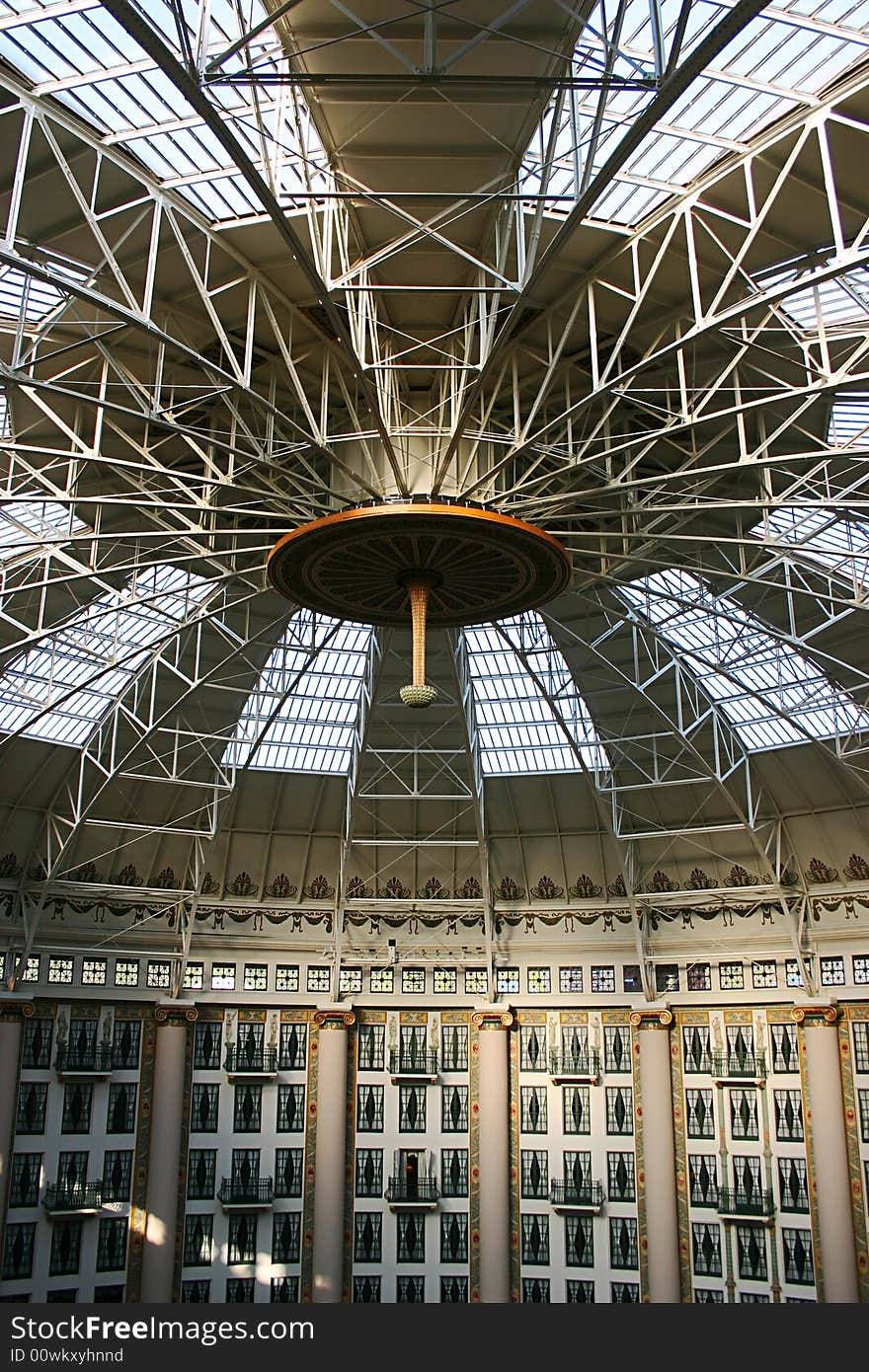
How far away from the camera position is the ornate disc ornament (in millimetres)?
30453

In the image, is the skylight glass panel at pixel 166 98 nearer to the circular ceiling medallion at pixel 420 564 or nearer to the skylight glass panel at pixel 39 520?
the circular ceiling medallion at pixel 420 564

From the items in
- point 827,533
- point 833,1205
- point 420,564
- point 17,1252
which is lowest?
point 17,1252

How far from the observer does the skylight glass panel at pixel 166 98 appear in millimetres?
23516

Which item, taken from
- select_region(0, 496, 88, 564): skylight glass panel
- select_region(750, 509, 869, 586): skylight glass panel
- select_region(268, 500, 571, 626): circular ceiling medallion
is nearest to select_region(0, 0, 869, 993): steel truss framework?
select_region(0, 496, 88, 564): skylight glass panel

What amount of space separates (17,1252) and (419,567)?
3485cm

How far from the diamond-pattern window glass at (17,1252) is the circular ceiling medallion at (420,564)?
100 feet

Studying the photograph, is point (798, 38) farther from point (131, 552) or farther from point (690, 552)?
point (131, 552)

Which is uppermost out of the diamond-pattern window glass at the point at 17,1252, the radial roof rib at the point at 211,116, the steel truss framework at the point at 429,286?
the steel truss framework at the point at 429,286

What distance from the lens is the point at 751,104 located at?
2608cm

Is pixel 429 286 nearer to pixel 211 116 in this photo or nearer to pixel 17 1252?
pixel 211 116

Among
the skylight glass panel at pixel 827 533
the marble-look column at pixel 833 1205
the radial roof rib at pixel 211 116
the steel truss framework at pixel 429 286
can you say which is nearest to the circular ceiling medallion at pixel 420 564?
the steel truss framework at pixel 429 286

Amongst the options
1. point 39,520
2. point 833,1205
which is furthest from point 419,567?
point 833,1205

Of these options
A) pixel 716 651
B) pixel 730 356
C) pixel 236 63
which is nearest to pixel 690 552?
pixel 716 651

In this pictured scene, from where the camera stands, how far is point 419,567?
→ 3331 cm
